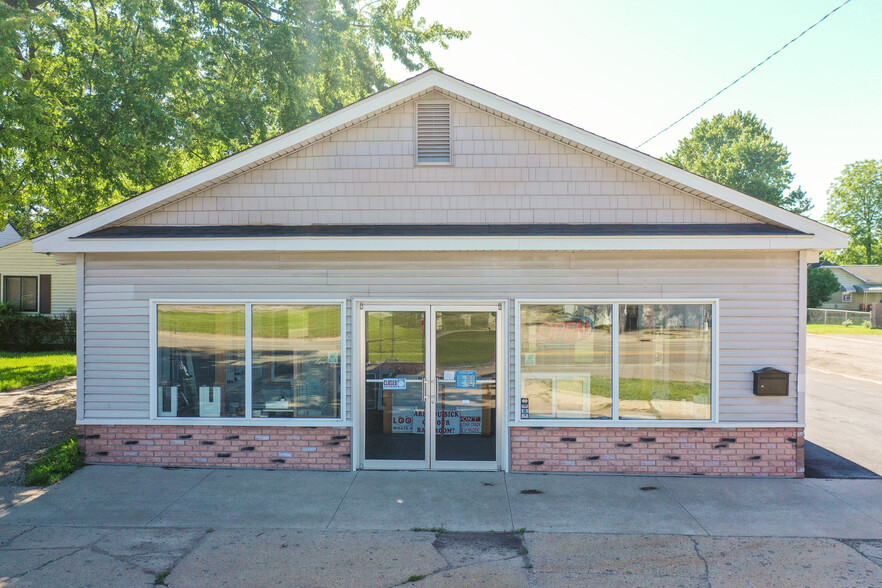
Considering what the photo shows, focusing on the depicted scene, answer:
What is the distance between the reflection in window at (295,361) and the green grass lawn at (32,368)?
998cm

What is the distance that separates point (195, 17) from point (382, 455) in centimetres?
1475

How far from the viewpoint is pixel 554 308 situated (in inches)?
310

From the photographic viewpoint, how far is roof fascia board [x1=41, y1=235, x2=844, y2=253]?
7316 millimetres

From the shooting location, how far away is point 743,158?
151 feet

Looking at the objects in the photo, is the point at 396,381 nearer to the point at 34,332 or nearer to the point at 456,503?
the point at 456,503

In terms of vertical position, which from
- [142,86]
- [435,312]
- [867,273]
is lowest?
[435,312]

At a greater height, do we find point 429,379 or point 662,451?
point 429,379

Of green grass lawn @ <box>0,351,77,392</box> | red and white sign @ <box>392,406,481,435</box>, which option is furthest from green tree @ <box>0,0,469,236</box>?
red and white sign @ <box>392,406,481,435</box>

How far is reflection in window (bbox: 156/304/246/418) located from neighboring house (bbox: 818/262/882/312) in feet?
180

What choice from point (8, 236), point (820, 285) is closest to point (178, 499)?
point (8, 236)

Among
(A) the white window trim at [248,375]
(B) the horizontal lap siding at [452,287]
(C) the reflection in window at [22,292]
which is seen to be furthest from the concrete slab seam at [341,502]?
(C) the reflection in window at [22,292]

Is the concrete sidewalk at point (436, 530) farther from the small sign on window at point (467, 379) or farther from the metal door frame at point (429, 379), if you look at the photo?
the small sign on window at point (467, 379)

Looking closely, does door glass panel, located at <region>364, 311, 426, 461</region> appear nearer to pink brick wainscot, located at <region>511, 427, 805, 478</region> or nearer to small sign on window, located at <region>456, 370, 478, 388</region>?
small sign on window, located at <region>456, 370, 478, 388</region>

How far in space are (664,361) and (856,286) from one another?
54.4m
